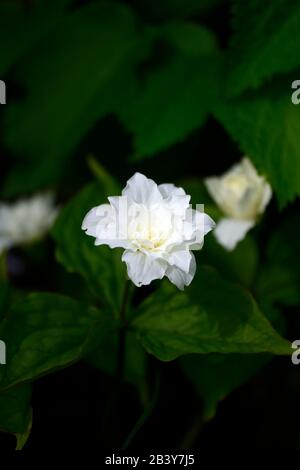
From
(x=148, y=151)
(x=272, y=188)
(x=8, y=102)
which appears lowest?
(x=272, y=188)

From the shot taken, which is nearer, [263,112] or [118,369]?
[118,369]

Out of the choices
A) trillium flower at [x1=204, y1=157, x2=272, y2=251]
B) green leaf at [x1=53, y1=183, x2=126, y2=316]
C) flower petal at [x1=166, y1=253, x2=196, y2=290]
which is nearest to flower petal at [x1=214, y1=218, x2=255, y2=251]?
trillium flower at [x1=204, y1=157, x2=272, y2=251]

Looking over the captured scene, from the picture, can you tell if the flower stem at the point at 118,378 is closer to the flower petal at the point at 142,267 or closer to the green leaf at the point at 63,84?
the flower petal at the point at 142,267

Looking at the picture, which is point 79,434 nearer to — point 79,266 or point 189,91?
point 79,266

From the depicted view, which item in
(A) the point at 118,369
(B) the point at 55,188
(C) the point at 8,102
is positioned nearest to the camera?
(A) the point at 118,369

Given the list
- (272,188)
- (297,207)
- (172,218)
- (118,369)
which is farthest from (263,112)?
(118,369)

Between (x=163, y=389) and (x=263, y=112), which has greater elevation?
(x=263, y=112)

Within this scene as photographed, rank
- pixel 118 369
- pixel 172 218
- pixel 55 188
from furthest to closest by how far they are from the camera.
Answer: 1. pixel 55 188
2. pixel 118 369
3. pixel 172 218
